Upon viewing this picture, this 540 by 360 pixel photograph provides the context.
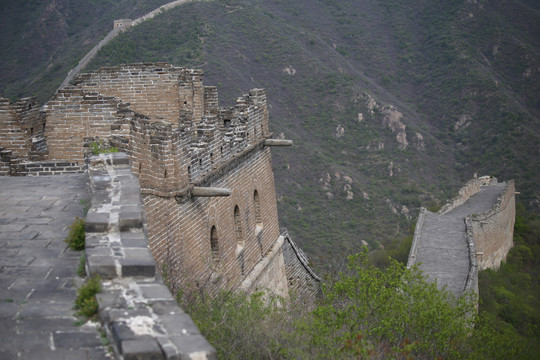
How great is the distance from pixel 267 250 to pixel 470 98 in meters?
45.2

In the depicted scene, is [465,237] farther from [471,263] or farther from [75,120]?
[75,120]

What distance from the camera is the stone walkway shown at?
2242cm

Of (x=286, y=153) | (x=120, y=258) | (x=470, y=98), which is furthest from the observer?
(x=470, y=98)

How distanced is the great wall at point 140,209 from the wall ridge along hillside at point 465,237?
4.90 ft

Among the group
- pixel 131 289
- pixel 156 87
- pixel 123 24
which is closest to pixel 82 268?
pixel 131 289

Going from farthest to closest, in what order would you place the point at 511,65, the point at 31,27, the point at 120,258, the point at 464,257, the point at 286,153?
the point at 31,27
the point at 511,65
the point at 286,153
the point at 464,257
the point at 120,258

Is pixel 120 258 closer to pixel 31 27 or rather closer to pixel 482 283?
pixel 482 283

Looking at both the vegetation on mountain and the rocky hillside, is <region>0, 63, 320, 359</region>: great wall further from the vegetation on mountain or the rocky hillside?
the rocky hillside

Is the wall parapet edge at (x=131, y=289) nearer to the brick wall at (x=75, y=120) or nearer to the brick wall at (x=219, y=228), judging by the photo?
the brick wall at (x=219, y=228)

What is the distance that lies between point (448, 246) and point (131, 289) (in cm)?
2324

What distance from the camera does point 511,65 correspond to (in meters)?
62.1

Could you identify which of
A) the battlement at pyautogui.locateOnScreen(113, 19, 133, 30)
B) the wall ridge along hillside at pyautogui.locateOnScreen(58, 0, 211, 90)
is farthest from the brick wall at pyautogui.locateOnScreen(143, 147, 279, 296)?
the battlement at pyautogui.locateOnScreen(113, 19, 133, 30)

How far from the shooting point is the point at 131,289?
442cm

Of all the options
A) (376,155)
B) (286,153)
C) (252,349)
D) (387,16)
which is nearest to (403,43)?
(387,16)
